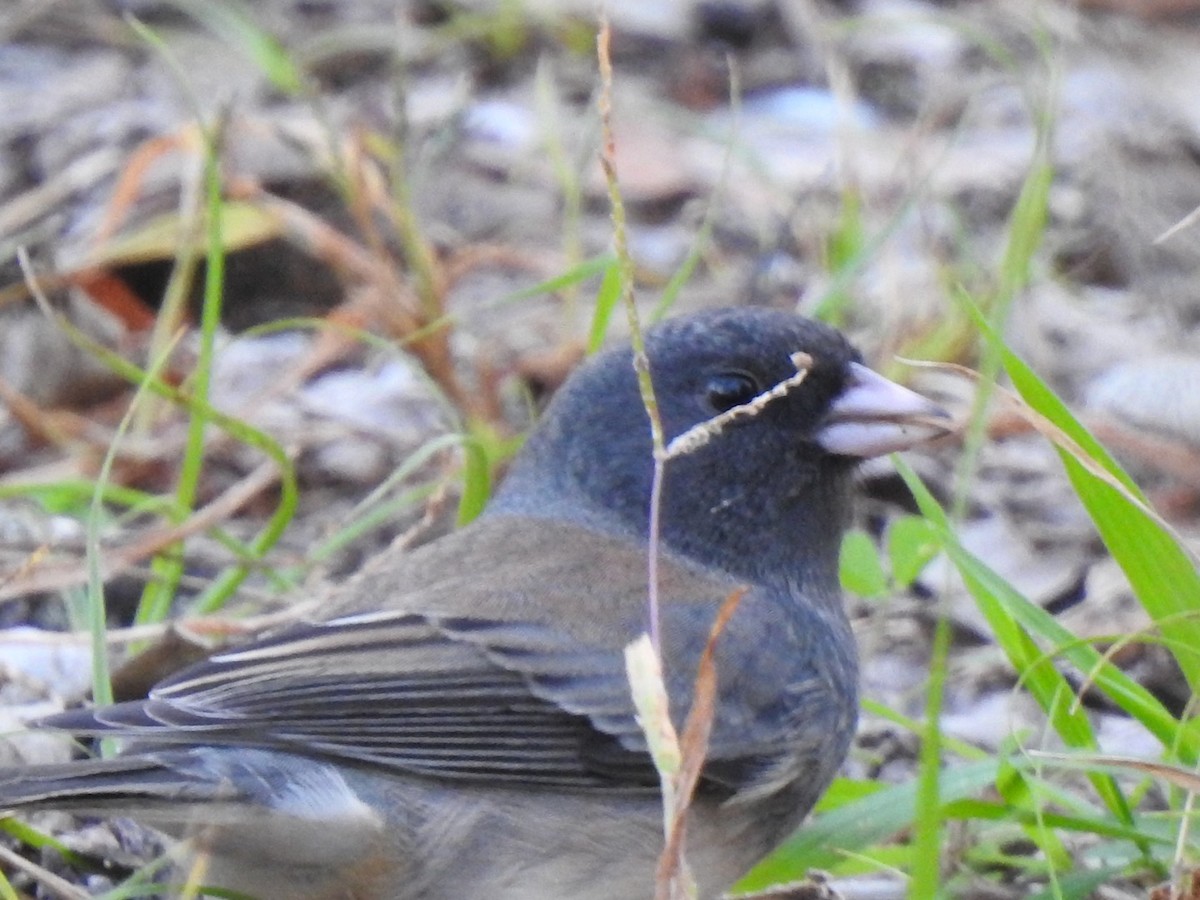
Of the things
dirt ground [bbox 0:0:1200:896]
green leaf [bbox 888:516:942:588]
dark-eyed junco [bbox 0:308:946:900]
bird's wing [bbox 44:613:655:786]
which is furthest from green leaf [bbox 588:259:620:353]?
bird's wing [bbox 44:613:655:786]

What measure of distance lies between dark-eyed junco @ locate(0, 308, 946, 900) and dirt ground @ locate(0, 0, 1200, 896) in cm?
26

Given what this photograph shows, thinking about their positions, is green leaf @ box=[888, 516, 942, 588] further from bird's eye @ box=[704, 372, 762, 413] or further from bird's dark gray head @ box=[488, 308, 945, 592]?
bird's eye @ box=[704, 372, 762, 413]

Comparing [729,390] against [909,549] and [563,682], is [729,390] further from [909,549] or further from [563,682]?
[563,682]

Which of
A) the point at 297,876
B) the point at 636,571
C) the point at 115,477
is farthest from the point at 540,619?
the point at 115,477

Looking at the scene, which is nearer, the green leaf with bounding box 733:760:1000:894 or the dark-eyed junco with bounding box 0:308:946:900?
the dark-eyed junco with bounding box 0:308:946:900

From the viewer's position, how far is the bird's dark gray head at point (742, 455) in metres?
2.35

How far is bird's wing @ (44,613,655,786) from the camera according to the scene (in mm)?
1921

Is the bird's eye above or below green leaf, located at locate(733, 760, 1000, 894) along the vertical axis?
above

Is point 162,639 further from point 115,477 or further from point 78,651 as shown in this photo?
point 115,477

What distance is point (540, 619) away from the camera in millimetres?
2111

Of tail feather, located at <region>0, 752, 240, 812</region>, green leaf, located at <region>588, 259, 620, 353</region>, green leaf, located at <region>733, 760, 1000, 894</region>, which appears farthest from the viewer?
green leaf, located at <region>588, 259, 620, 353</region>

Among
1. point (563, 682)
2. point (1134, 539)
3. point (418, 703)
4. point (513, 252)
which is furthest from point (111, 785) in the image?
point (513, 252)

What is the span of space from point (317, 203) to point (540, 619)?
204cm

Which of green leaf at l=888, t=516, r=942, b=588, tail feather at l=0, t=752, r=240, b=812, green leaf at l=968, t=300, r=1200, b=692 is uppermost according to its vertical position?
green leaf at l=968, t=300, r=1200, b=692
